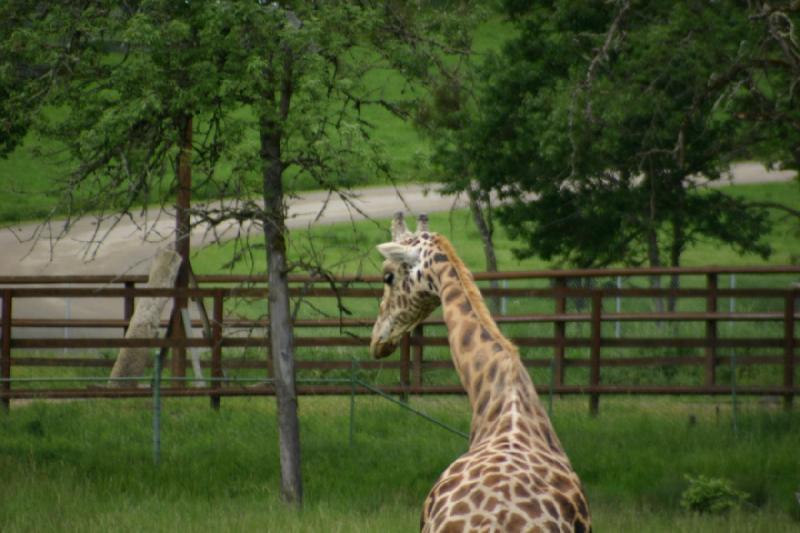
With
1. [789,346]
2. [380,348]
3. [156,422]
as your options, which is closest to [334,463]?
[156,422]

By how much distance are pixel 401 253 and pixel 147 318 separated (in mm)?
8335

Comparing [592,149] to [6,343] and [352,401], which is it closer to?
[352,401]

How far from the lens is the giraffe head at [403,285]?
7.18 metres

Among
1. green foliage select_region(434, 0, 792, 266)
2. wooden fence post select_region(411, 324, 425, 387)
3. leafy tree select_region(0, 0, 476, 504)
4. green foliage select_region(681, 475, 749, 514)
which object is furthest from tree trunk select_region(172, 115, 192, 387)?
green foliage select_region(681, 475, 749, 514)

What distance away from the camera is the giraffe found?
211 inches

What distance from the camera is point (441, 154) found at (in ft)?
62.2

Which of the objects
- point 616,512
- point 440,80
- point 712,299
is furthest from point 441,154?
point 616,512

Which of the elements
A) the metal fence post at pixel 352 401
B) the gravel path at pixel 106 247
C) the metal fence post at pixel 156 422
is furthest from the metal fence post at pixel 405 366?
the gravel path at pixel 106 247

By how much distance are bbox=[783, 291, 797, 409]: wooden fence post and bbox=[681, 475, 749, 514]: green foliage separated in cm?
336

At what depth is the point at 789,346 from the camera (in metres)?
13.7

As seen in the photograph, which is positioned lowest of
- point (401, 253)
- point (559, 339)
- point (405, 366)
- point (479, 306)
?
point (405, 366)

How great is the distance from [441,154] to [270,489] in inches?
342

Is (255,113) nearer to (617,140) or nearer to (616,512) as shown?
(616,512)

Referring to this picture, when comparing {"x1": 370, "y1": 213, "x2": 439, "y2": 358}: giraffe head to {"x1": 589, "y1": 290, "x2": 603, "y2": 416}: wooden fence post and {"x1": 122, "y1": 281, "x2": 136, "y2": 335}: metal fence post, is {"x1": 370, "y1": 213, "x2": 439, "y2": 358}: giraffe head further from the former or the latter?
{"x1": 122, "y1": 281, "x2": 136, "y2": 335}: metal fence post
